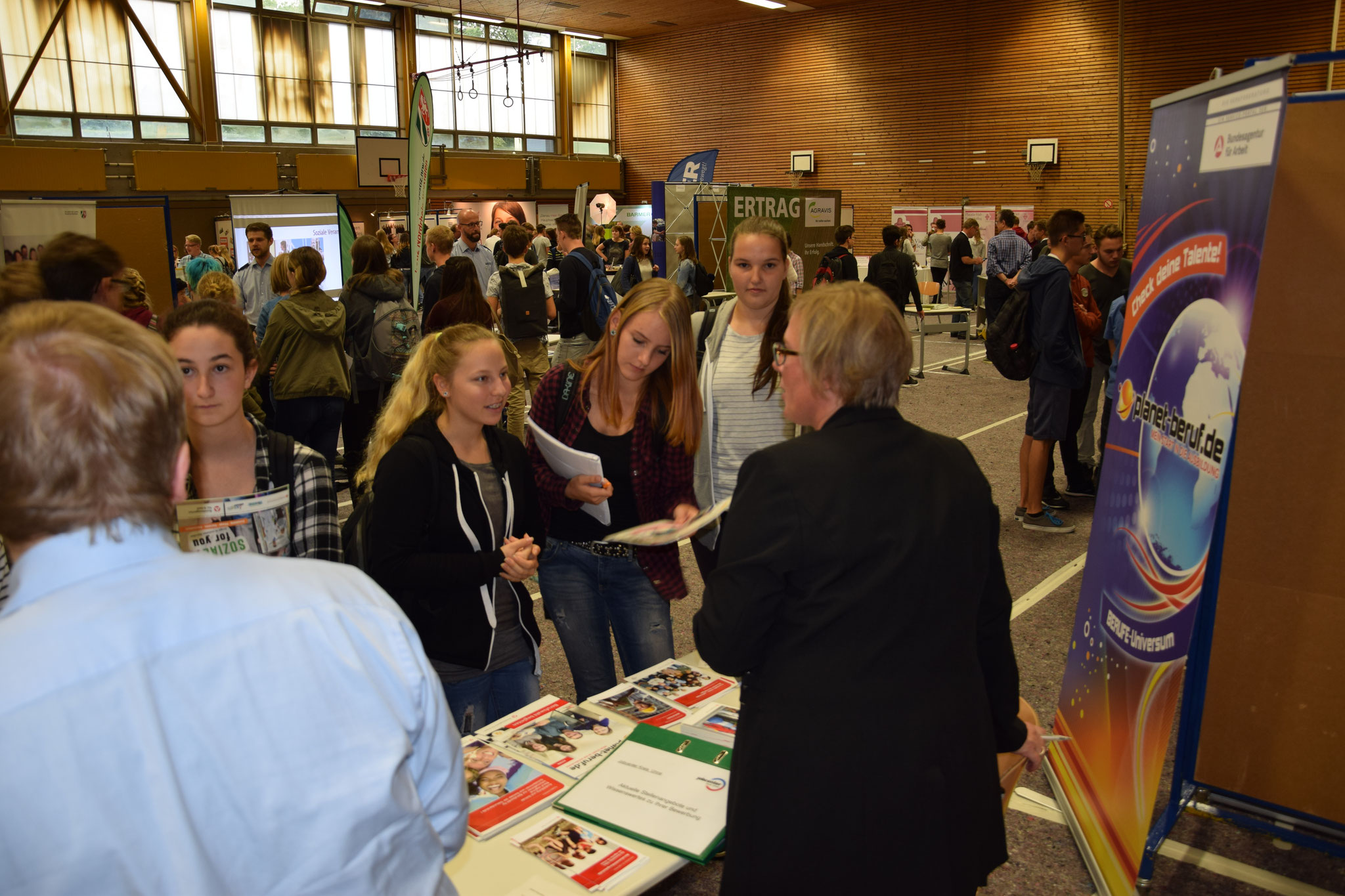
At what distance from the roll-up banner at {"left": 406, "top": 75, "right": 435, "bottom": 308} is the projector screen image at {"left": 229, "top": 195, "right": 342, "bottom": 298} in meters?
3.97

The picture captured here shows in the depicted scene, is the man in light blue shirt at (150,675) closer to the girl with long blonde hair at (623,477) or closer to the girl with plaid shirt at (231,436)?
the girl with plaid shirt at (231,436)

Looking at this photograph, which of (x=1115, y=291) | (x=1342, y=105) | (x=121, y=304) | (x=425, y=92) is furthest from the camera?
(x=1115, y=291)

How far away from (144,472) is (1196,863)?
2.79m

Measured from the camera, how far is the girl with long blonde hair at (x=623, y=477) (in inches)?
92.8

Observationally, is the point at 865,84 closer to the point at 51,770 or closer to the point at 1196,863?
the point at 1196,863

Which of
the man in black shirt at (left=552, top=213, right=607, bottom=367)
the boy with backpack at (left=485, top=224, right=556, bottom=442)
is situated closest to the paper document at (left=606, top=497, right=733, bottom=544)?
the boy with backpack at (left=485, top=224, right=556, bottom=442)

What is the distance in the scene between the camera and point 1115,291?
5.78 metres

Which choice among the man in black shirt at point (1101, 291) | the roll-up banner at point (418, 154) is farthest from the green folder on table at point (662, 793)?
the man in black shirt at point (1101, 291)

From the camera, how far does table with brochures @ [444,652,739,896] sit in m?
1.53

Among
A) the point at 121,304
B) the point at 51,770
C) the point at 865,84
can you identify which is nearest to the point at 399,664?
the point at 51,770

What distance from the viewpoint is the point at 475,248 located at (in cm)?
744

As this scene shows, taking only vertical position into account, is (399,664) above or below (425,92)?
below

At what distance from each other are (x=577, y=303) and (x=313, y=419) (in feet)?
8.13

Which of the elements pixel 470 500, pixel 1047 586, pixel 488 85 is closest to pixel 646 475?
pixel 470 500
